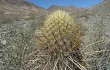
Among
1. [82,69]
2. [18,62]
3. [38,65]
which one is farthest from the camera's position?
[18,62]

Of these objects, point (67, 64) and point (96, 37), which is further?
point (96, 37)

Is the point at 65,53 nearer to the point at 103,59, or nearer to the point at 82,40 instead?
the point at 82,40

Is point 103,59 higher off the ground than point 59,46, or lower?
lower

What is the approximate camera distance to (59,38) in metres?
3.68

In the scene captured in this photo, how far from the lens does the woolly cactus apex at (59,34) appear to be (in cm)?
369

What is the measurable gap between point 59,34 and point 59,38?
2.0 inches

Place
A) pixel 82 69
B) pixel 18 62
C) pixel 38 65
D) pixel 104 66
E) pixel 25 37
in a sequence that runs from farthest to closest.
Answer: pixel 25 37 → pixel 18 62 → pixel 104 66 → pixel 38 65 → pixel 82 69

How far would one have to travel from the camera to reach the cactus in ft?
12.1

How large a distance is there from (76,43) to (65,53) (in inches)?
8.2

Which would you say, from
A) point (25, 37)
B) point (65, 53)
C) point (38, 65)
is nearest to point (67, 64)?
point (65, 53)

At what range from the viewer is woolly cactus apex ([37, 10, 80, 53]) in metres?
3.69

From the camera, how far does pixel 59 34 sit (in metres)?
3.69

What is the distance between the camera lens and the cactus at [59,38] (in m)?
3.68

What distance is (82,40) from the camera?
12.8 ft
